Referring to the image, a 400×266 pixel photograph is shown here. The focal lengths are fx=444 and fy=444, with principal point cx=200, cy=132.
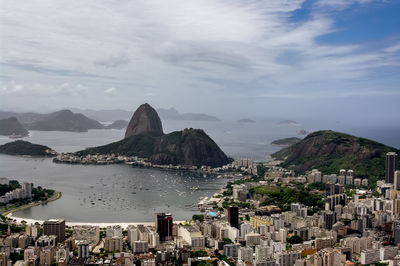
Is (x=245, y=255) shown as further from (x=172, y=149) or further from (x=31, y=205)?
(x=172, y=149)

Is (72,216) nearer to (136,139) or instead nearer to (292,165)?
(292,165)

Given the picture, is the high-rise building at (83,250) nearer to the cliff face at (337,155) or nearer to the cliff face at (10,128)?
the cliff face at (337,155)

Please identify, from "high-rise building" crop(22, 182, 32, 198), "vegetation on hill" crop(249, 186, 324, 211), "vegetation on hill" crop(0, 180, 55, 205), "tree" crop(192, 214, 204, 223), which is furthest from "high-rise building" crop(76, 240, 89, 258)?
"vegetation on hill" crop(249, 186, 324, 211)

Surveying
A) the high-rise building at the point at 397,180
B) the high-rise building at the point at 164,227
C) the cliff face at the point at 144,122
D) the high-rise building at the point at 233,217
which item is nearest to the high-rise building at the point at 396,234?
the high-rise building at the point at 233,217

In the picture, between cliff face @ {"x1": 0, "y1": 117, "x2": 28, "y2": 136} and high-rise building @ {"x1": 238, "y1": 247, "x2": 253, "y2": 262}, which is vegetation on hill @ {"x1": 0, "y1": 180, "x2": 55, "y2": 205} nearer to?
high-rise building @ {"x1": 238, "y1": 247, "x2": 253, "y2": 262}

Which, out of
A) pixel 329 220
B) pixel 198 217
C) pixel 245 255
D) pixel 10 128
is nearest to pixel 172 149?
pixel 198 217
